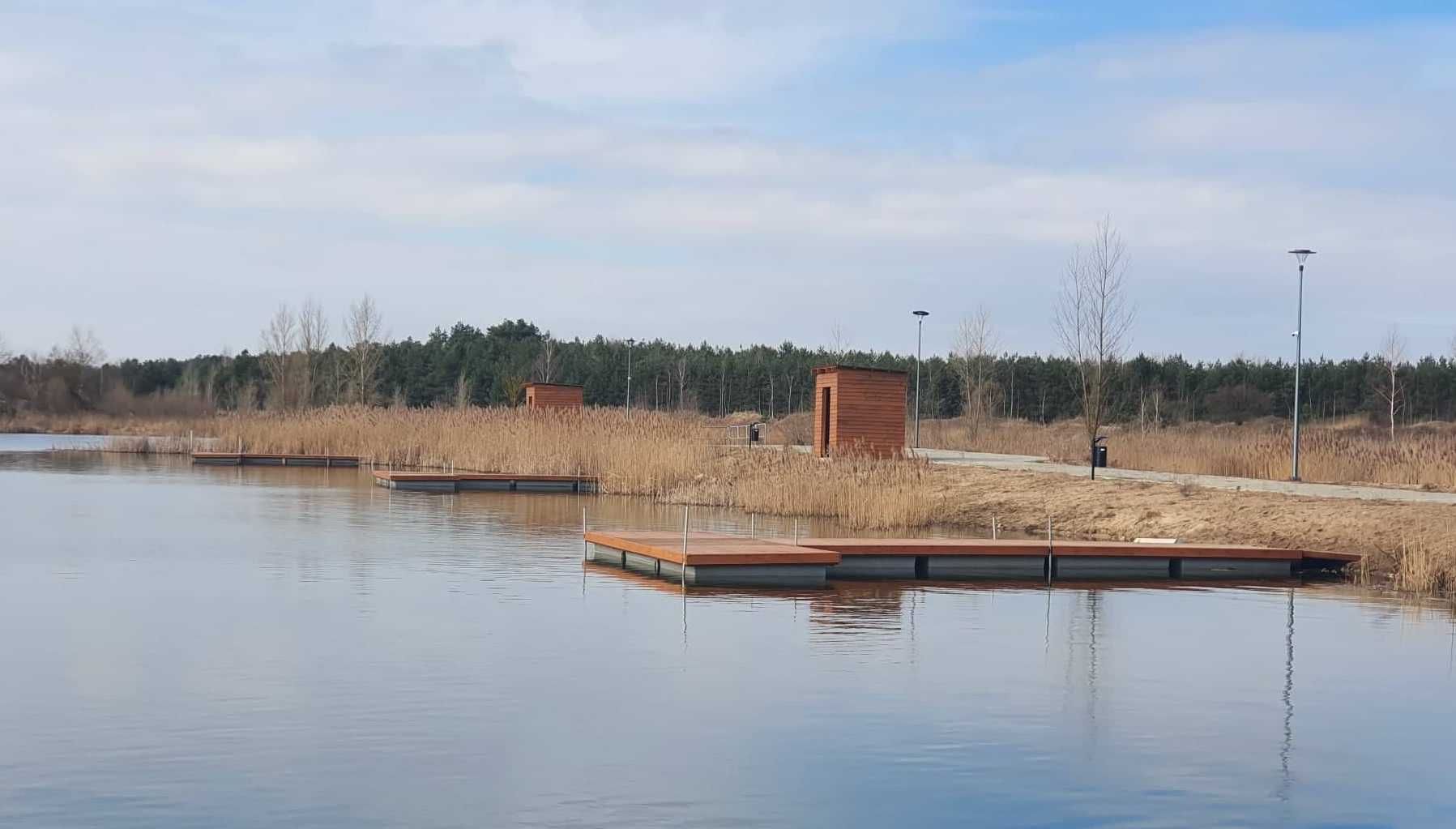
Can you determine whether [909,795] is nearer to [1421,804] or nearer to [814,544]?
[1421,804]

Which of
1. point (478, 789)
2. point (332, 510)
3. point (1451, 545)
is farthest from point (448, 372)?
point (478, 789)

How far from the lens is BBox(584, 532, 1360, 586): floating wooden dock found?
14.6 metres

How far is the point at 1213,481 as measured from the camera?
22.7m

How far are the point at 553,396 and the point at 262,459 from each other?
810 cm

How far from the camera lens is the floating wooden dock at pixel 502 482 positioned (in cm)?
2827

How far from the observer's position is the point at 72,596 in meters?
12.4

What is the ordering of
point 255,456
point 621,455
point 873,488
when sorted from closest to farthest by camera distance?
1. point 873,488
2. point 621,455
3. point 255,456

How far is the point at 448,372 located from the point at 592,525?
2207 inches

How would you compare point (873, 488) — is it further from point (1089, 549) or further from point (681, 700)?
point (681, 700)

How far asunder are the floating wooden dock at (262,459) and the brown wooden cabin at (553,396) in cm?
559

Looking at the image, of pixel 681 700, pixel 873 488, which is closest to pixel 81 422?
pixel 873 488

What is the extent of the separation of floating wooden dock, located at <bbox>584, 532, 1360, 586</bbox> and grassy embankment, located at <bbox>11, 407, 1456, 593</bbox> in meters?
1.14

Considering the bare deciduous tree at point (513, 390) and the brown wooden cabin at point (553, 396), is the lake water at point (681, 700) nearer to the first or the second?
the brown wooden cabin at point (553, 396)

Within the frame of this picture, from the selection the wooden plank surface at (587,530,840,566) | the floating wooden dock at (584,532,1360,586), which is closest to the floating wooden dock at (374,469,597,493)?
the floating wooden dock at (584,532,1360,586)
